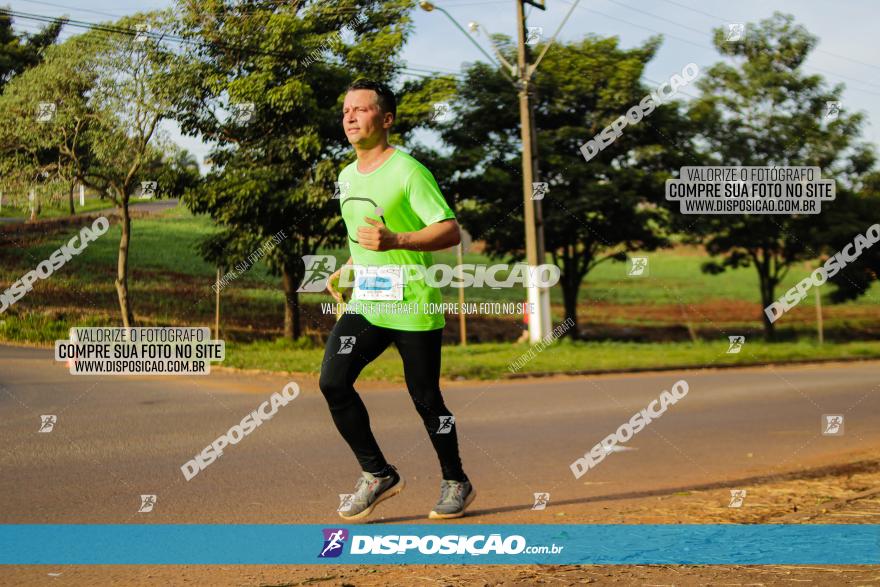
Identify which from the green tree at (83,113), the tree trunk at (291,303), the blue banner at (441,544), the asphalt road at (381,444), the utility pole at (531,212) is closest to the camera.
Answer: the blue banner at (441,544)

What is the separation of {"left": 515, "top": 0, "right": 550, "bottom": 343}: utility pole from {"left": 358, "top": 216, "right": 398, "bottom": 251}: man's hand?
13994 mm

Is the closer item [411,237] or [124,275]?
[411,237]

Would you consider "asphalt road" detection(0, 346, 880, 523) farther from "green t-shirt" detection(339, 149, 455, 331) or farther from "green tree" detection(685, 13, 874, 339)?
"green tree" detection(685, 13, 874, 339)

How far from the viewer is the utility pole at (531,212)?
1836 cm

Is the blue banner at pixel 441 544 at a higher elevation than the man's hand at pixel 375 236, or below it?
below

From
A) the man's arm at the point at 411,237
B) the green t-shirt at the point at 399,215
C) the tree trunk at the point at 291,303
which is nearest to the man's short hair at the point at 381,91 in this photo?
the green t-shirt at the point at 399,215

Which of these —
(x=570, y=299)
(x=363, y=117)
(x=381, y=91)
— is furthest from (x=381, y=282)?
(x=570, y=299)

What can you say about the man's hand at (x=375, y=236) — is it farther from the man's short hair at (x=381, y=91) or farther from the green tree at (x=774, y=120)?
the green tree at (x=774, y=120)

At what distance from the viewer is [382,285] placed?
4.78 m

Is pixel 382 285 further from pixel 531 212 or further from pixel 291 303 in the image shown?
pixel 291 303

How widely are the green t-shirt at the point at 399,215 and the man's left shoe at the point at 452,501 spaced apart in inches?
36.3

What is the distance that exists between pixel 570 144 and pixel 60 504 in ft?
79.1

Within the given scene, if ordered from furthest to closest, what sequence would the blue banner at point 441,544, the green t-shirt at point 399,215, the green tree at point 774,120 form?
the green tree at point 774,120 → the green t-shirt at point 399,215 → the blue banner at point 441,544

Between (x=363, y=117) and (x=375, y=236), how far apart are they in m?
0.72
